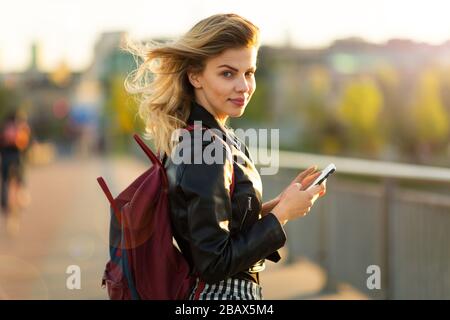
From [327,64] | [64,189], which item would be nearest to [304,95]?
[327,64]

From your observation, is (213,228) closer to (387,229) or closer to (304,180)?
(304,180)

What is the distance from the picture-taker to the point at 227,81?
3.02 metres

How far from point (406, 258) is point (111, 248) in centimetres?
370

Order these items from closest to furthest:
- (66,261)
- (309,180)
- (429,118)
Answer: (309,180), (66,261), (429,118)

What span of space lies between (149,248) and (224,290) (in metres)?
0.28

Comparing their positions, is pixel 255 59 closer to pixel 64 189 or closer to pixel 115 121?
pixel 64 189

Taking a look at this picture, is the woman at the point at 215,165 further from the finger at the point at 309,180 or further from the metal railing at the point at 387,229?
the metal railing at the point at 387,229

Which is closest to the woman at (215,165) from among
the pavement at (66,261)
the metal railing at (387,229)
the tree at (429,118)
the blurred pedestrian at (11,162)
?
the metal railing at (387,229)

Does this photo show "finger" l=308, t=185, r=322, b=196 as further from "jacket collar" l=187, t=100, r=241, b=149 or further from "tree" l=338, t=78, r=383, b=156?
"tree" l=338, t=78, r=383, b=156

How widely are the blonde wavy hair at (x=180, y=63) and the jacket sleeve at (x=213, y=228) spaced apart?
29cm

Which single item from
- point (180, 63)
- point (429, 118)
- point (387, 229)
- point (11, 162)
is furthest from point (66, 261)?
point (429, 118)

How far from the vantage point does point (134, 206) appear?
110 inches

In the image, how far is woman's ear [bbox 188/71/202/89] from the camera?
3078 mm

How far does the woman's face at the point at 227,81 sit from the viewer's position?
3.00 meters
